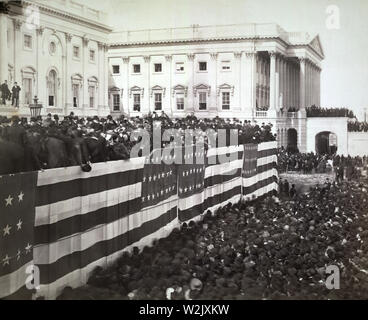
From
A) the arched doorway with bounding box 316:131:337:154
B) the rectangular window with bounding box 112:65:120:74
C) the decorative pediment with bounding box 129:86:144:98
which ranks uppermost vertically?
the rectangular window with bounding box 112:65:120:74

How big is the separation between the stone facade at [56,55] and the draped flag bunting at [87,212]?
2951 mm

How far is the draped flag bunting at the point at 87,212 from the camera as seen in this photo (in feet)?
20.6

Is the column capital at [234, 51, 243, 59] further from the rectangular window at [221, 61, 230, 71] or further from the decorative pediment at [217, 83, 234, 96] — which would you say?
the decorative pediment at [217, 83, 234, 96]

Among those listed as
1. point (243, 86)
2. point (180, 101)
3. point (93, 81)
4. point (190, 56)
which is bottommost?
point (180, 101)

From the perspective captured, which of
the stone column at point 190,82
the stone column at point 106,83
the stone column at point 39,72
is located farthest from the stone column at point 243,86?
the stone column at point 39,72

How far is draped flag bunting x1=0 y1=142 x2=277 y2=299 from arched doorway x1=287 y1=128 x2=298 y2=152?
21.9 ft

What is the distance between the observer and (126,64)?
13344mm

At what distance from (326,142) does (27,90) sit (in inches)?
548

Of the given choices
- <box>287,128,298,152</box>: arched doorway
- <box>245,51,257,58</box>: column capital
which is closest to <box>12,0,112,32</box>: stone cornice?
<box>245,51,257,58</box>: column capital

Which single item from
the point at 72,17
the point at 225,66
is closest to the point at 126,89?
the point at 72,17

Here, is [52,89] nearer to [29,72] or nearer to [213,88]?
[29,72]

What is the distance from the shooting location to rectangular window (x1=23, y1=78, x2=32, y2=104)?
34.5 feet

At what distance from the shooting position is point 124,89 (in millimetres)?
13312
